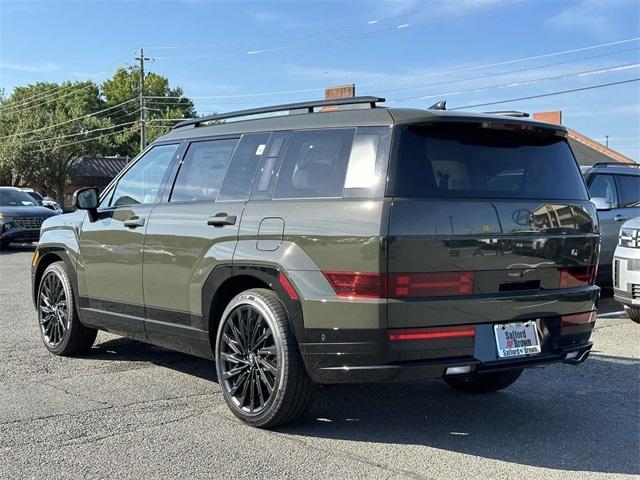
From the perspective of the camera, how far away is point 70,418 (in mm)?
4684

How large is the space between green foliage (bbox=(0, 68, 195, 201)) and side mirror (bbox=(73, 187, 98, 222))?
5093 centimetres

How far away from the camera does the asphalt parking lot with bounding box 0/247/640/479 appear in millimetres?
3916

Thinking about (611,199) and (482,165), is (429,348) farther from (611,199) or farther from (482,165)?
(611,199)

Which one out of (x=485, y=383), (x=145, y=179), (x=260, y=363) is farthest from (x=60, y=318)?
(x=485, y=383)

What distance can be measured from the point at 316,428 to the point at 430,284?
1297mm

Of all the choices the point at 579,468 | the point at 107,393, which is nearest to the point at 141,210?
the point at 107,393

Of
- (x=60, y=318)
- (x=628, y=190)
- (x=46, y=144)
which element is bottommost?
(x=60, y=318)

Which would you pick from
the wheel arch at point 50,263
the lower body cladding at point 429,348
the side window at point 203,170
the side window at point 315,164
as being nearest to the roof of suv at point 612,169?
the lower body cladding at point 429,348

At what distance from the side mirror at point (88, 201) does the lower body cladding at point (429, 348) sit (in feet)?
9.38

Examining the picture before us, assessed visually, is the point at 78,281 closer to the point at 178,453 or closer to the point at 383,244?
the point at 178,453

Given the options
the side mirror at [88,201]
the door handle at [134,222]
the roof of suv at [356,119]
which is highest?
the roof of suv at [356,119]

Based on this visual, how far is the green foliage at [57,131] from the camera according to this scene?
53.8 m

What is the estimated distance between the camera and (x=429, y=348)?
13.2 feet

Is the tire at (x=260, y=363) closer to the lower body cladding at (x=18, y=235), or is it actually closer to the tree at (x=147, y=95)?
the lower body cladding at (x=18, y=235)
